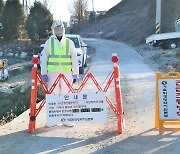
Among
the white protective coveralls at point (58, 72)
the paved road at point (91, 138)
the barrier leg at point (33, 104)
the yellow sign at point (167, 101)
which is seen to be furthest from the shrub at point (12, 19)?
the yellow sign at point (167, 101)

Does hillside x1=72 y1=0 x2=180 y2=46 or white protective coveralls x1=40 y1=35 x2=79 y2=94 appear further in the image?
hillside x1=72 y1=0 x2=180 y2=46

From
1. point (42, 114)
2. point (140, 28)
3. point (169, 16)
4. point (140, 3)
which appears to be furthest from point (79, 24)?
point (42, 114)

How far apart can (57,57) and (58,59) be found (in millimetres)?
44

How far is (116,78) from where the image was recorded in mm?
8078

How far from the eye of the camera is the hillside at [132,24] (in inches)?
1897

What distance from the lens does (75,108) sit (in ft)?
25.7

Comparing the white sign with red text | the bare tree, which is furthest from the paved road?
the bare tree

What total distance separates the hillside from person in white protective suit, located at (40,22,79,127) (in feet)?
120

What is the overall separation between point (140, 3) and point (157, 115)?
72.5 m

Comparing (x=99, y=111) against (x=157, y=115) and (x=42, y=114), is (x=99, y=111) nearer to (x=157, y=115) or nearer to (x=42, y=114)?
(x=157, y=115)

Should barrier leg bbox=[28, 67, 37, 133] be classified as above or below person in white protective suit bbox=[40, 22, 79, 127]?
below

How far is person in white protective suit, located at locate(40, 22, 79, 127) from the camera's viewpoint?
332 inches

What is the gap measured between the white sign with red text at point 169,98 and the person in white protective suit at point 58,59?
5.79ft

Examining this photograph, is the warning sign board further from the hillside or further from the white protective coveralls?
the hillside
